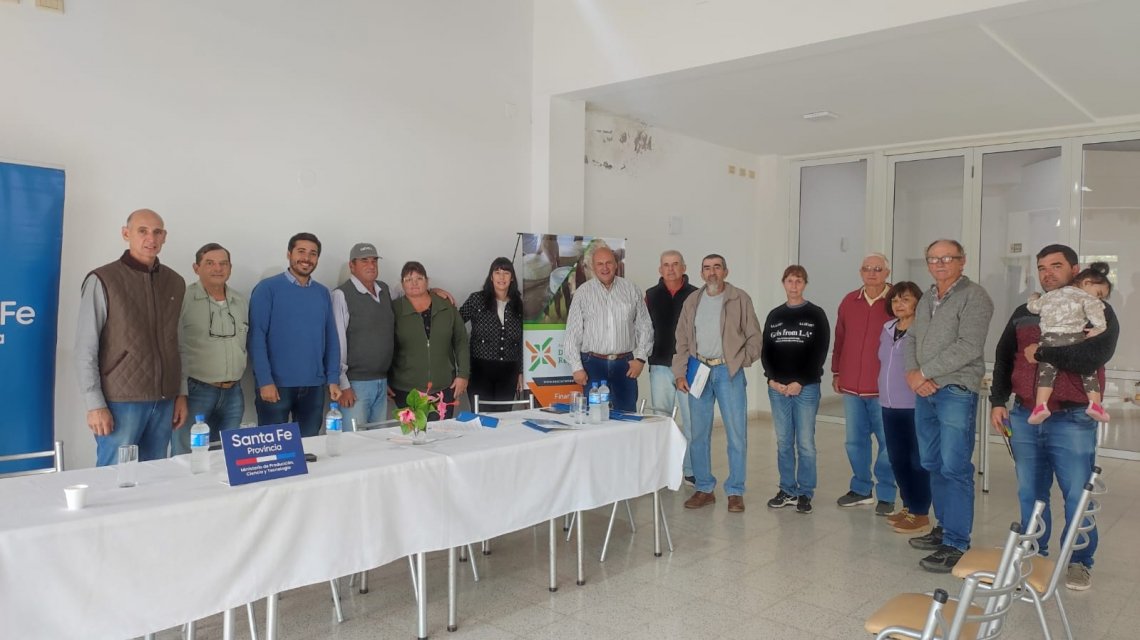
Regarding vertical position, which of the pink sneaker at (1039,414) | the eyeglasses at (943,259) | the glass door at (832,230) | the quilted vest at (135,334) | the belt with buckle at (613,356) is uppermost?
the glass door at (832,230)

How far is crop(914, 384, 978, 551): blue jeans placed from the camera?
382 cm

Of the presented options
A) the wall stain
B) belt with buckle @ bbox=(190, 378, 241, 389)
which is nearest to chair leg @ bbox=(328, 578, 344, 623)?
belt with buckle @ bbox=(190, 378, 241, 389)

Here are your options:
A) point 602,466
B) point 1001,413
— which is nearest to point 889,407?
point 1001,413

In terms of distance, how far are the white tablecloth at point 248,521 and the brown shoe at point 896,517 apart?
209 cm

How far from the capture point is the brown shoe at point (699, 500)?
4.97 metres

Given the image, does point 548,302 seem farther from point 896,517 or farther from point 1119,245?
point 1119,245

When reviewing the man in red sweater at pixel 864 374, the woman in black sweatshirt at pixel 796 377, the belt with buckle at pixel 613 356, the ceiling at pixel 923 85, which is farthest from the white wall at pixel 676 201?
the man in red sweater at pixel 864 374

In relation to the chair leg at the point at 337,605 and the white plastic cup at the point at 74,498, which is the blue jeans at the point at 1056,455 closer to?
the chair leg at the point at 337,605

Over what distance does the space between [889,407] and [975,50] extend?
2468 millimetres

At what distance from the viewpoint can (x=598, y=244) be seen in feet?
19.9

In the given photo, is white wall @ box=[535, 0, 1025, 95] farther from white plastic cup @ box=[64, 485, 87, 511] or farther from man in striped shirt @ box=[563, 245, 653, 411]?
white plastic cup @ box=[64, 485, 87, 511]

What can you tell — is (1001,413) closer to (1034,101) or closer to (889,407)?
(889,407)

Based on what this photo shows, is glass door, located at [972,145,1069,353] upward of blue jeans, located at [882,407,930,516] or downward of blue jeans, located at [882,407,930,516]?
upward

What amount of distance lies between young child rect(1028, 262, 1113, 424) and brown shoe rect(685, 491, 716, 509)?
2.05m
